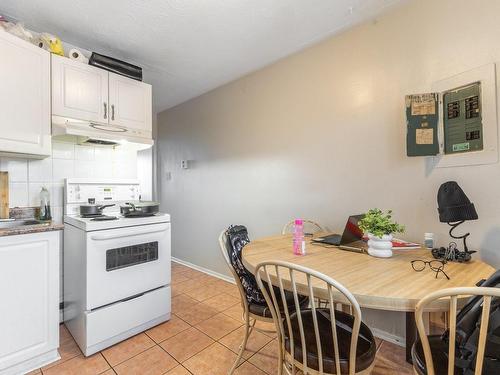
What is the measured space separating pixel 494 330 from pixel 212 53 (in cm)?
270

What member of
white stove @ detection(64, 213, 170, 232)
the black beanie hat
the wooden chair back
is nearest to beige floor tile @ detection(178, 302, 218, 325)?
white stove @ detection(64, 213, 170, 232)

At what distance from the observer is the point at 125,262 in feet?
6.45

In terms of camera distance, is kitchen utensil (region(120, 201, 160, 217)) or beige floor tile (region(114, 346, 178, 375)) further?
kitchen utensil (region(120, 201, 160, 217))

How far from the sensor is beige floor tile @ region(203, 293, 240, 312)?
250 centimetres

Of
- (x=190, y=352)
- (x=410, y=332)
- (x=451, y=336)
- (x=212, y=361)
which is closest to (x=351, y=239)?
(x=410, y=332)

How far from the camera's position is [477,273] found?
1.14 metres

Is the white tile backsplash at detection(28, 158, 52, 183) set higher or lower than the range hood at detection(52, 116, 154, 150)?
lower

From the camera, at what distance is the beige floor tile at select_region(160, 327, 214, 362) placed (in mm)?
1812

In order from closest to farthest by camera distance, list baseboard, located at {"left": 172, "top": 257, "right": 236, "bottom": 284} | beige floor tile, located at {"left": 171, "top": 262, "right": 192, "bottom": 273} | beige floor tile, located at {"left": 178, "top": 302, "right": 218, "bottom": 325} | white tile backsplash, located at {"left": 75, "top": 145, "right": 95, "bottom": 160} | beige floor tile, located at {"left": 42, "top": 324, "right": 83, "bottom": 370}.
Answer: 1. beige floor tile, located at {"left": 42, "top": 324, "right": 83, "bottom": 370}
2. beige floor tile, located at {"left": 178, "top": 302, "right": 218, "bottom": 325}
3. white tile backsplash, located at {"left": 75, "top": 145, "right": 95, "bottom": 160}
4. baseboard, located at {"left": 172, "top": 257, "right": 236, "bottom": 284}
5. beige floor tile, located at {"left": 171, "top": 262, "right": 192, "bottom": 273}

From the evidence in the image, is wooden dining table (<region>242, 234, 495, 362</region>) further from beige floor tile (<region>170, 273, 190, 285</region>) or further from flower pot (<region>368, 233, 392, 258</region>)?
beige floor tile (<region>170, 273, 190, 285</region>)

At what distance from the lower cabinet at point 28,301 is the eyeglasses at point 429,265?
219 centimetres

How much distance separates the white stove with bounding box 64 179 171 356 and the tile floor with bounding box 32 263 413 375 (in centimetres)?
10

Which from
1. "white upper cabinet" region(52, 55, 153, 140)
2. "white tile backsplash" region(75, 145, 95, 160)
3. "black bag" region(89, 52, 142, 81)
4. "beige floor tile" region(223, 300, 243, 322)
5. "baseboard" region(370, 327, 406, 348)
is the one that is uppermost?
"black bag" region(89, 52, 142, 81)

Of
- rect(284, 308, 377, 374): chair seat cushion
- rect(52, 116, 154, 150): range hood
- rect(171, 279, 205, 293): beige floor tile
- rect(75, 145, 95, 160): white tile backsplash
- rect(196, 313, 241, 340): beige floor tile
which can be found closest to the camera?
rect(284, 308, 377, 374): chair seat cushion
